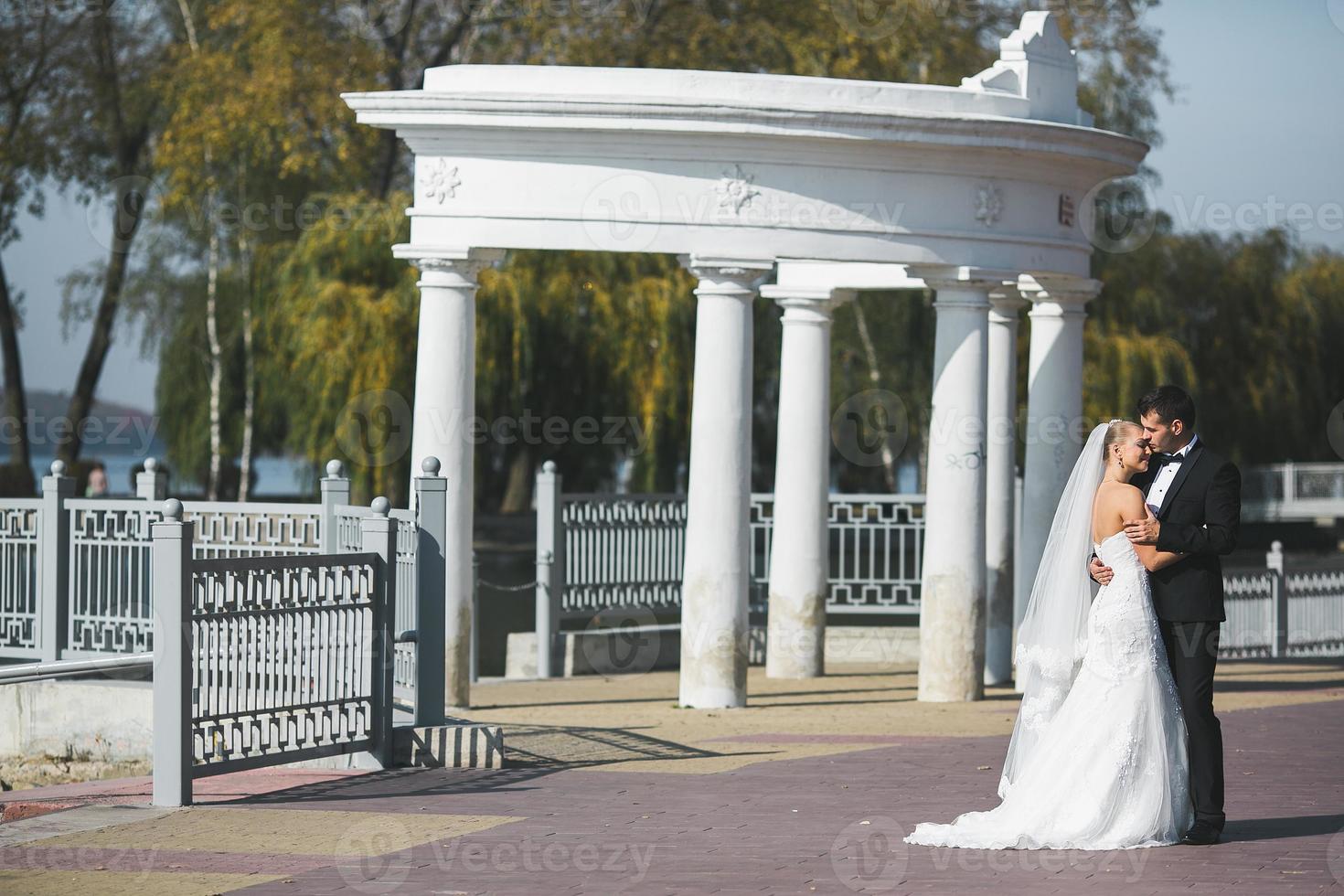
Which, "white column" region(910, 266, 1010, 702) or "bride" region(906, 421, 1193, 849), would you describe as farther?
"white column" region(910, 266, 1010, 702)

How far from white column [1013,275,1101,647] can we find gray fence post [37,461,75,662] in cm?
839

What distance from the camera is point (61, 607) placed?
14352 mm

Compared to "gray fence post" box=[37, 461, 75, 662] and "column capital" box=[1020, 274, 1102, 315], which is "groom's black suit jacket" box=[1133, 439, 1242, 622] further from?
"gray fence post" box=[37, 461, 75, 662]

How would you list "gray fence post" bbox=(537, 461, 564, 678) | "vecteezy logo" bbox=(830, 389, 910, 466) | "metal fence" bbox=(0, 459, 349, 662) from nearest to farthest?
1. "metal fence" bbox=(0, 459, 349, 662)
2. "gray fence post" bbox=(537, 461, 564, 678)
3. "vecteezy logo" bbox=(830, 389, 910, 466)

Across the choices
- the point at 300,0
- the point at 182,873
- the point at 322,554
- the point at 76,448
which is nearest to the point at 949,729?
the point at 322,554

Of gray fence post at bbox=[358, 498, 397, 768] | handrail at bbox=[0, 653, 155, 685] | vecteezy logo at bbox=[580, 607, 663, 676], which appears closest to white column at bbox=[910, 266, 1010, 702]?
vecteezy logo at bbox=[580, 607, 663, 676]

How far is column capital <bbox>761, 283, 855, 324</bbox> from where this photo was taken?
1762 centimetres

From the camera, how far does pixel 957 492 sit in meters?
15.0

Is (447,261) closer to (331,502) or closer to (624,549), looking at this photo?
(331,502)

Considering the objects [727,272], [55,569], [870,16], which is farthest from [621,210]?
[870,16]

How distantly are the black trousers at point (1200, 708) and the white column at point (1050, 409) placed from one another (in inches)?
307

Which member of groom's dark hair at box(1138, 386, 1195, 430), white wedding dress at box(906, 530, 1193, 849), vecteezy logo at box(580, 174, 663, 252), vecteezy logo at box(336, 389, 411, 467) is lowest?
white wedding dress at box(906, 530, 1193, 849)

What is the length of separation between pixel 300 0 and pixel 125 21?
7826mm

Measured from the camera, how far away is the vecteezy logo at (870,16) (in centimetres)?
3469
